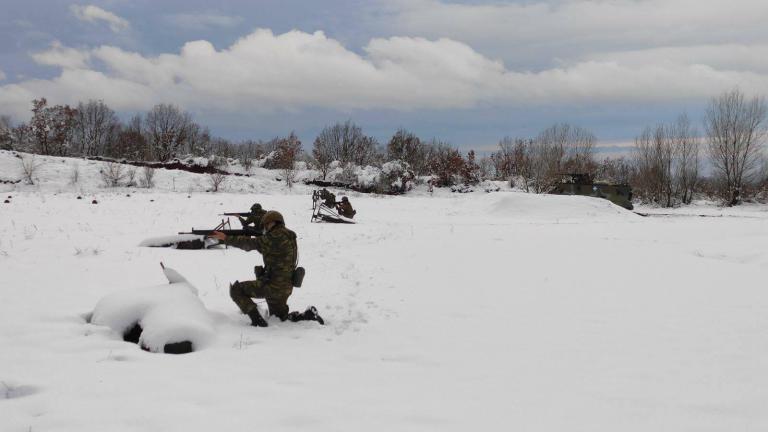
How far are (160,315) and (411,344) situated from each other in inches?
108

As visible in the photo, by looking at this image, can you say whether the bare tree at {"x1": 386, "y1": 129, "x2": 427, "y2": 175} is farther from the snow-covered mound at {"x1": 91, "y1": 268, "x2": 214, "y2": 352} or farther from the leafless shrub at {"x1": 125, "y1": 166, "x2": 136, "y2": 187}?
the snow-covered mound at {"x1": 91, "y1": 268, "x2": 214, "y2": 352}

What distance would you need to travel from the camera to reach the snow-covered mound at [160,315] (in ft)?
14.2

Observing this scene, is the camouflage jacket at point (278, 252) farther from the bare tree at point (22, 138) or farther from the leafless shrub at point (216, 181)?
the bare tree at point (22, 138)

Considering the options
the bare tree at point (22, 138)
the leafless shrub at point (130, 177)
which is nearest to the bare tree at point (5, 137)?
the bare tree at point (22, 138)

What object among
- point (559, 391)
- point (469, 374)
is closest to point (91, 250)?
point (469, 374)

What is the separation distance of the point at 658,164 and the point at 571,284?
1455 inches

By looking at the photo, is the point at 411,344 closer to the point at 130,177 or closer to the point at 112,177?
the point at 112,177

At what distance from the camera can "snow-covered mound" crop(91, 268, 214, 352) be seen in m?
4.32

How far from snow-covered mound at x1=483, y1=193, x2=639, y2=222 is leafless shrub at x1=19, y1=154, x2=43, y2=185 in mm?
29318

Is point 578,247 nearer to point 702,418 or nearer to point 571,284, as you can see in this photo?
point 571,284

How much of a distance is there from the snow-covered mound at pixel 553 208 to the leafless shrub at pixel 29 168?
96.2 feet

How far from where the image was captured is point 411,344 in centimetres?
509

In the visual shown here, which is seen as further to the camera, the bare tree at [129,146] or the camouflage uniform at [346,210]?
the bare tree at [129,146]

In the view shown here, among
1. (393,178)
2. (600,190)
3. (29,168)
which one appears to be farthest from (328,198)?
(29,168)
